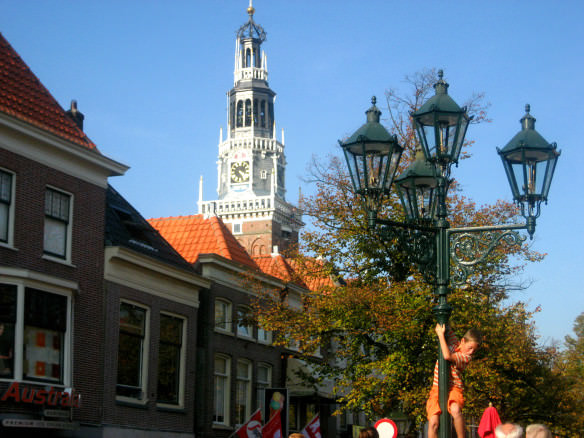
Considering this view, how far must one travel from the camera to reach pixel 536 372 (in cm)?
3234

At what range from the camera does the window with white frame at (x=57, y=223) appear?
71.3ft

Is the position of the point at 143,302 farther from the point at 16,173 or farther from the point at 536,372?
the point at 536,372

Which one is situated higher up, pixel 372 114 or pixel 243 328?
pixel 372 114

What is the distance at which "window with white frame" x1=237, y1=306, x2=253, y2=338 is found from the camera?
29.8 meters

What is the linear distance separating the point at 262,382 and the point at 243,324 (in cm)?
322

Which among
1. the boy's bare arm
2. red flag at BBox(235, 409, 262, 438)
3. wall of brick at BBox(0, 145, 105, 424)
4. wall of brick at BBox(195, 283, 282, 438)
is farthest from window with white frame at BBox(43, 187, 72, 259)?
the boy's bare arm

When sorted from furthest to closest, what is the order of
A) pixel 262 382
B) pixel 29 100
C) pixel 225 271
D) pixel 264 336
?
pixel 264 336 < pixel 262 382 < pixel 225 271 < pixel 29 100

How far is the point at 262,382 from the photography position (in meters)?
32.1

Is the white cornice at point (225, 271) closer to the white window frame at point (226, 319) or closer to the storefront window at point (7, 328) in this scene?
the white window frame at point (226, 319)

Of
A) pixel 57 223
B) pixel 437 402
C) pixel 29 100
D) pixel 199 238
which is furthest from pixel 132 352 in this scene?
pixel 437 402

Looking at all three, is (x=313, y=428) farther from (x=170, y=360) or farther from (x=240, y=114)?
(x=240, y=114)

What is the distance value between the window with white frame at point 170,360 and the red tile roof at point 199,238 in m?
4.38

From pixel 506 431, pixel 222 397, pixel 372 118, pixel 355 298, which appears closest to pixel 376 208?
pixel 372 118

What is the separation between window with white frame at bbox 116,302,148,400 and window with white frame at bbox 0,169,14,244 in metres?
4.81
